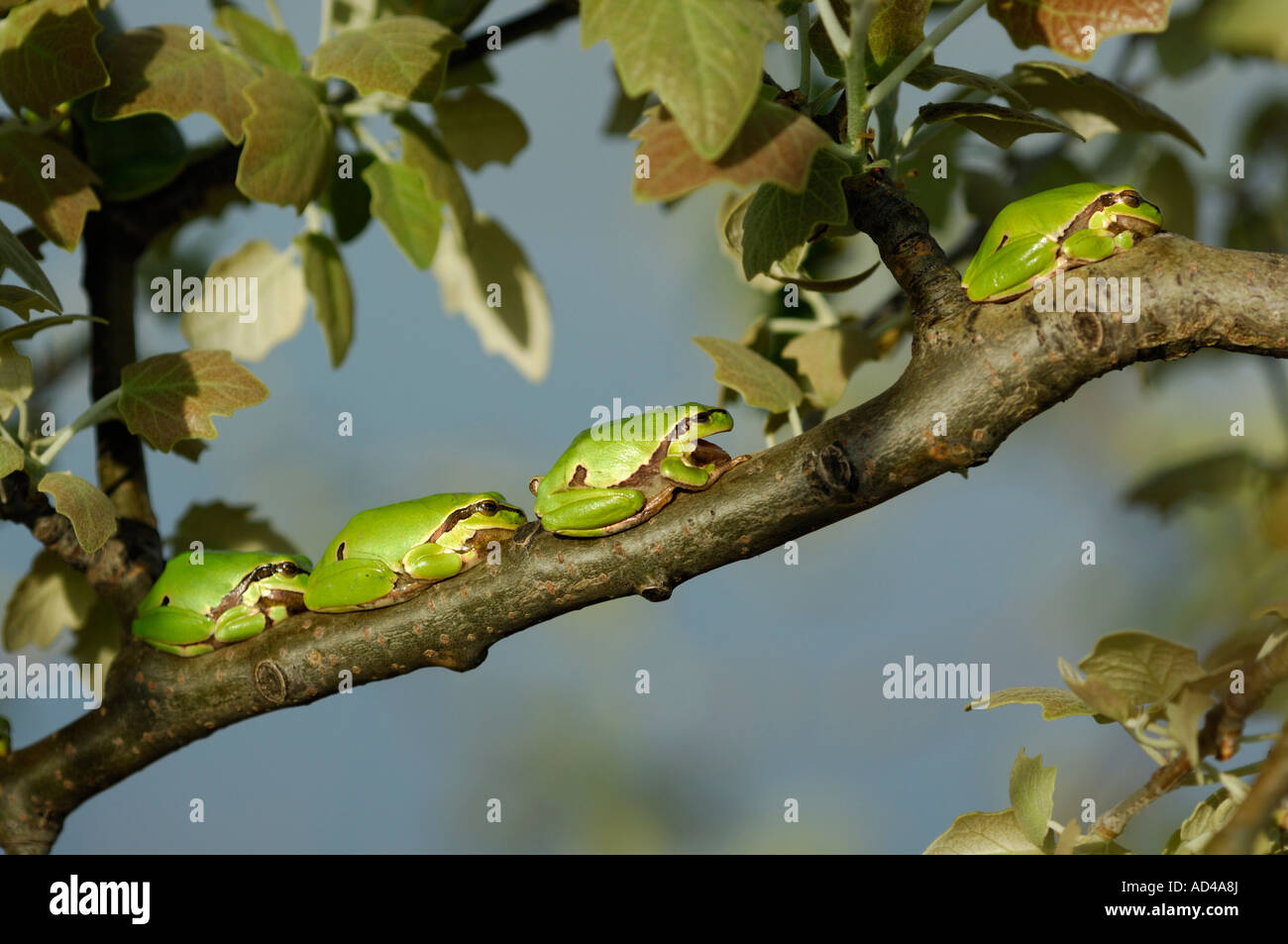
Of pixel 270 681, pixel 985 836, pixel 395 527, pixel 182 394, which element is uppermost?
pixel 182 394

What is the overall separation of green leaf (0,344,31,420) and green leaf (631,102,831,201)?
0.49 meters

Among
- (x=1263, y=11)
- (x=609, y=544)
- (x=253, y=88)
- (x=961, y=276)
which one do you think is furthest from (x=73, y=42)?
(x=1263, y=11)

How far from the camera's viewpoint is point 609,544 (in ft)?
2.30

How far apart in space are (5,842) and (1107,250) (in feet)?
3.13

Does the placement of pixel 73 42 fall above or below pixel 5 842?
above

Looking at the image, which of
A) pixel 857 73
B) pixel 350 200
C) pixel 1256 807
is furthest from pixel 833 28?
pixel 350 200

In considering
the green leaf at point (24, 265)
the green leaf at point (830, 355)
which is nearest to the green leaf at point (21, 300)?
the green leaf at point (24, 265)

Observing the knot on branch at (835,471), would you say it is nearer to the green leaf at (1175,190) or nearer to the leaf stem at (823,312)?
the leaf stem at (823,312)

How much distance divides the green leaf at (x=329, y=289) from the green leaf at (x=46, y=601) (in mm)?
307

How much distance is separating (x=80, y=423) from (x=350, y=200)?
0.35m

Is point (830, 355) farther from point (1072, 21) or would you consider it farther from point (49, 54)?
point (49, 54)

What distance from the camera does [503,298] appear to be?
1205 millimetres

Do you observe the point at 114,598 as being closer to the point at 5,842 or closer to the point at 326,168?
the point at 5,842
